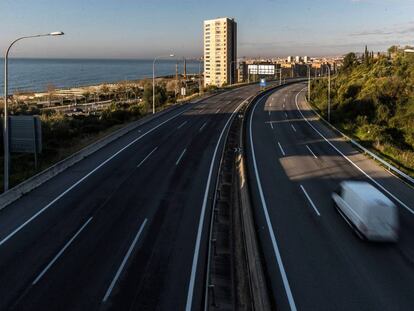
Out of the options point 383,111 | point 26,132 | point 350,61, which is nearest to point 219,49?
point 350,61

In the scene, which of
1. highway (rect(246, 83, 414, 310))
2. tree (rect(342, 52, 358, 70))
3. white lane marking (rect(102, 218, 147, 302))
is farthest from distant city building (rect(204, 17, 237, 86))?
white lane marking (rect(102, 218, 147, 302))

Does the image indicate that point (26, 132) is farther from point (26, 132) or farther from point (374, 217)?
point (374, 217)

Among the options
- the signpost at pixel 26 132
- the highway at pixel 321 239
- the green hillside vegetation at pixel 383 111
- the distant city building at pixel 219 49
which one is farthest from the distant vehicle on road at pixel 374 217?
the distant city building at pixel 219 49

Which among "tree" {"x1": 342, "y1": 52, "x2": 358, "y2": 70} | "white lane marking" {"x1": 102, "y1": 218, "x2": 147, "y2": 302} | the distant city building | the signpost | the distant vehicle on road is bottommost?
"white lane marking" {"x1": 102, "y1": 218, "x2": 147, "y2": 302}

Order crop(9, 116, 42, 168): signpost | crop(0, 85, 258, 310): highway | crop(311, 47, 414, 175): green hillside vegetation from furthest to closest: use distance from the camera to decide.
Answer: crop(311, 47, 414, 175): green hillside vegetation, crop(9, 116, 42, 168): signpost, crop(0, 85, 258, 310): highway

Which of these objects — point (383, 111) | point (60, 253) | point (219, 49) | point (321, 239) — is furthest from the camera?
point (219, 49)

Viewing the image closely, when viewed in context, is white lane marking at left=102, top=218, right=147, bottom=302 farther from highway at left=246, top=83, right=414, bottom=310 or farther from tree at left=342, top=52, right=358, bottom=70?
tree at left=342, top=52, right=358, bottom=70

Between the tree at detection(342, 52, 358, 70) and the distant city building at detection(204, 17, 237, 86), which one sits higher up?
the distant city building at detection(204, 17, 237, 86)

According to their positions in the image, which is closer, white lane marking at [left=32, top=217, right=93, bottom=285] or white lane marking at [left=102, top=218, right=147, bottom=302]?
white lane marking at [left=102, top=218, right=147, bottom=302]
